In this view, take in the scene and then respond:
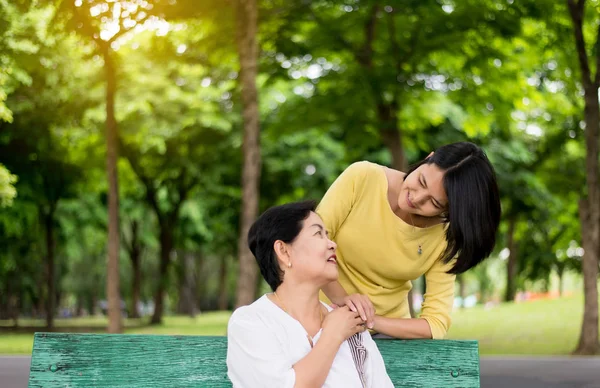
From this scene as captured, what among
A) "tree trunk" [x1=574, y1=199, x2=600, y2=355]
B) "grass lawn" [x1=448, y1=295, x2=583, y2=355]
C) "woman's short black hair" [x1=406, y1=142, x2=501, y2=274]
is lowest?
"grass lawn" [x1=448, y1=295, x2=583, y2=355]

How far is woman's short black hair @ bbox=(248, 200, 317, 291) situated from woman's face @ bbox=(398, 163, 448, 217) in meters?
0.51

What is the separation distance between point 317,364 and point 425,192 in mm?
924

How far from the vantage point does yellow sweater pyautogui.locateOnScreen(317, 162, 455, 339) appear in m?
3.76

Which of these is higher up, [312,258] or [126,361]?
[312,258]

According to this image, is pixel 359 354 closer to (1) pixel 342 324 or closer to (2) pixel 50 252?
(1) pixel 342 324

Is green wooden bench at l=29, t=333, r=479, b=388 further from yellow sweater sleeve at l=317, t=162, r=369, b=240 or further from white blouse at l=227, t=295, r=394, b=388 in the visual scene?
yellow sweater sleeve at l=317, t=162, r=369, b=240

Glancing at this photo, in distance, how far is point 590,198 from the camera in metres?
15.2

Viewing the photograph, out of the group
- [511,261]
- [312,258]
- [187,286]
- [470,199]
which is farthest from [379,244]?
[187,286]

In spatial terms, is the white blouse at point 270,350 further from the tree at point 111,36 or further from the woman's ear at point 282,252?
the tree at point 111,36

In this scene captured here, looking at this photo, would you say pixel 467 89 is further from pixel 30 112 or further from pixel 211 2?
pixel 30 112

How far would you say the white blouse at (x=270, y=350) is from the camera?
297 centimetres

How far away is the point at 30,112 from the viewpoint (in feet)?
72.6

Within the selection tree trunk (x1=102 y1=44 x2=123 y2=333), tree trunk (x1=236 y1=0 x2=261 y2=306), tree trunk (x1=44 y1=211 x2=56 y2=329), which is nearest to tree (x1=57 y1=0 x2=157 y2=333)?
tree trunk (x1=102 y1=44 x2=123 y2=333)

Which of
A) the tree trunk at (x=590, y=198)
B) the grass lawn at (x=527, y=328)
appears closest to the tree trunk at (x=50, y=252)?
the grass lawn at (x=527, y=328)
